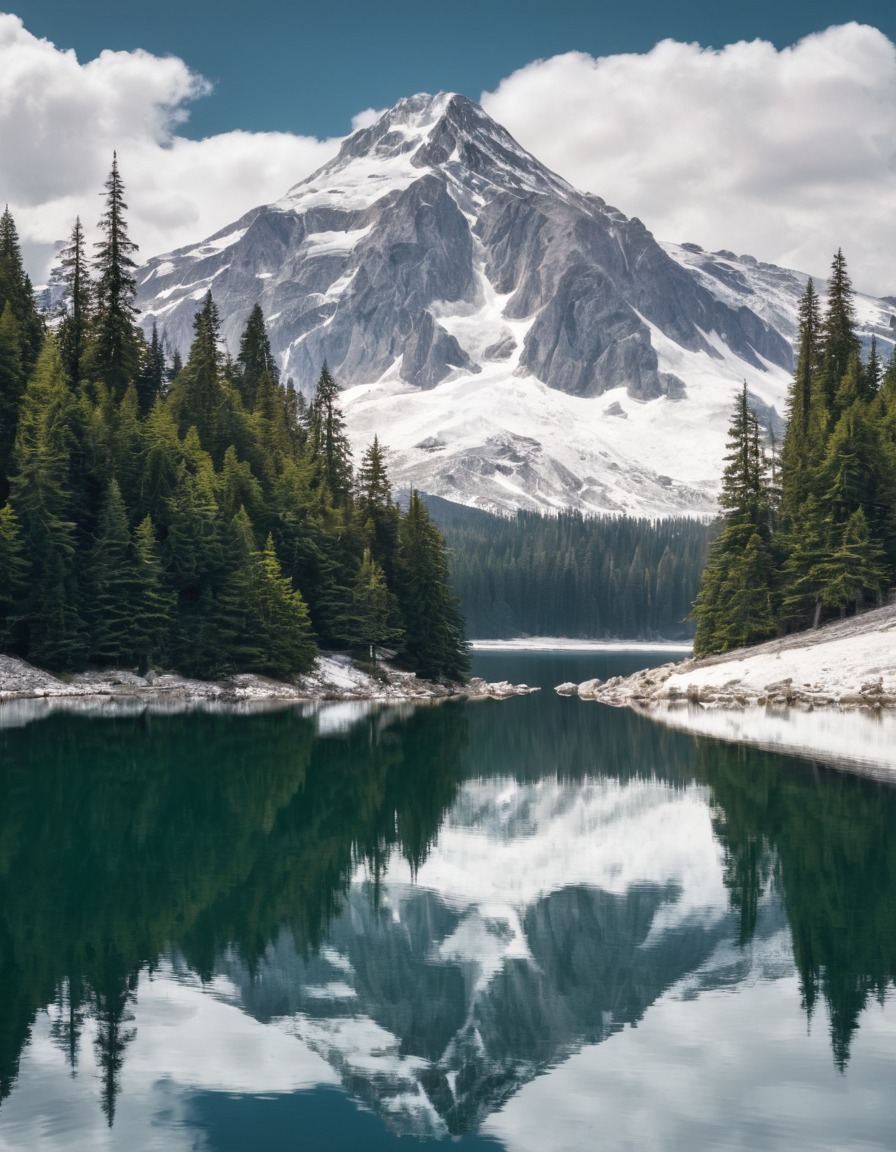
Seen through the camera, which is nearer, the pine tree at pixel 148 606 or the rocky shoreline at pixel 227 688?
the rocky shoreline at pixel 227 688

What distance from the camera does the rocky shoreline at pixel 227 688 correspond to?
69125mm

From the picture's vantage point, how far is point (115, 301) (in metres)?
85.9

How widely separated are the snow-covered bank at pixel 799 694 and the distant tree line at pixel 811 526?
2838 mm

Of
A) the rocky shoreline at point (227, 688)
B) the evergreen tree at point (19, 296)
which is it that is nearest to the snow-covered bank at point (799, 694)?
the rocky shoreline at point (227, 688)

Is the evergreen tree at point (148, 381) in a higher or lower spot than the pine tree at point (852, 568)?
higher

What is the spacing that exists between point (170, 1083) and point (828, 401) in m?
92.5

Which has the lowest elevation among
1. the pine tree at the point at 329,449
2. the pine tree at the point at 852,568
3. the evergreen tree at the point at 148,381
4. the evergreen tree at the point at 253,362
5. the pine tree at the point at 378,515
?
the pine tree at the point at 852,568

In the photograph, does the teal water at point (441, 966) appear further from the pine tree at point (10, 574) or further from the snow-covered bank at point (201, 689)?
the pine tree at point (10, 574)

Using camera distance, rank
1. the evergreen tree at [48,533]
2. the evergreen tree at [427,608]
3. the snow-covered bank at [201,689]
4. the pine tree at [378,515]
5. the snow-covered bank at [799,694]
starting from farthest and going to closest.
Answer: the pine tree at [378,515]
the evergreen tree at [427,608]
the evergreen tree at [48,533]
the snow-covered bank at [201,689]
the snow-covered bank at [799,694]

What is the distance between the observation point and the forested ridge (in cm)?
7338

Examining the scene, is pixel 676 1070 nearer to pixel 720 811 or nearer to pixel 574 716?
pixel 720 811

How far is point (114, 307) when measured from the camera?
283 ft

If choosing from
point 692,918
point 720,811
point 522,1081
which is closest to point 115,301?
point 720,811

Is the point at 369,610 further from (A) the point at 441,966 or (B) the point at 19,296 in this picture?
(A) the point at 441,966
